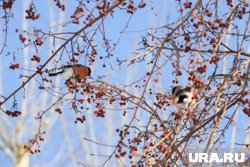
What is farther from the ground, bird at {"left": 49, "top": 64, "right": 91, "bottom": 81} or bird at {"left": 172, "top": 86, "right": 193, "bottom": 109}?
bird at {"left": 49, "top": 64, "right": 91, "bottom": 81}

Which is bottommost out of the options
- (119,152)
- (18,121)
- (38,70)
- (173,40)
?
(119,152)

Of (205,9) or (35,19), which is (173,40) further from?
(35,19)

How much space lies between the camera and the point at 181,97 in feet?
7.11

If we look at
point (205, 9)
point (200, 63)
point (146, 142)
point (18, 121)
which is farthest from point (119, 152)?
point (18, 121)

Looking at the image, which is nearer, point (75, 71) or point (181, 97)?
point (181, 97)

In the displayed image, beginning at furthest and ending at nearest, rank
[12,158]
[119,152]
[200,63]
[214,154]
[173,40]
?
[12,158], [214,154], [173,40], [119,152], [200,63]

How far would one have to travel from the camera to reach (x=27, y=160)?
8.11m

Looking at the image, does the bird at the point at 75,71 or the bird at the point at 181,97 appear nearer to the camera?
the bird at the point at 181,97

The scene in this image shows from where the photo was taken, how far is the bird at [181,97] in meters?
1.94

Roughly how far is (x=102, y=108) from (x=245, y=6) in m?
0.74

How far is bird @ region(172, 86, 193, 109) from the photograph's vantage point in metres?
1.94

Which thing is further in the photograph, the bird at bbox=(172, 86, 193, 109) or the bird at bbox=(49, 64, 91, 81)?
the bird at bbox=(49, 64, 91, 81)

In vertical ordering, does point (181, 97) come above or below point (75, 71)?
below

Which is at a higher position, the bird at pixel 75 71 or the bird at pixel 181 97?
the bird at pixel 75 71
